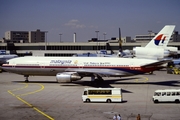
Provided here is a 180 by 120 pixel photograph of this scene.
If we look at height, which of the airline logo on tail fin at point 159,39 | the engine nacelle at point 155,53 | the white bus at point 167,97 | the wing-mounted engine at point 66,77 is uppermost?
the airline logo on tail fin at point 159,39

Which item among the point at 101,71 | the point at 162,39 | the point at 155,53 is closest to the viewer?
the point at 101,71

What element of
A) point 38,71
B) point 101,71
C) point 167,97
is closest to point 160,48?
point 101,71

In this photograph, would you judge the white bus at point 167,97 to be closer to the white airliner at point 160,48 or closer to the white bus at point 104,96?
the white bus at point 104,96

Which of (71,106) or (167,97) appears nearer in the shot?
(71,106)

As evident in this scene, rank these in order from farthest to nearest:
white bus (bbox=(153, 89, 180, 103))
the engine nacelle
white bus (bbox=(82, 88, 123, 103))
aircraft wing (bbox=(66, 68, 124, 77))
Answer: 1. the engine nacelle
2. aircraft wing (bbox=(66, 68, 124, 77))
3. white bus (bbox=(82, 88, 123, 103))
4. white bus (bbox=(153, 89, 180, 103))

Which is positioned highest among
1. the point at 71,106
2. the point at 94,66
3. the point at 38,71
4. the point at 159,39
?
the point at 159,39

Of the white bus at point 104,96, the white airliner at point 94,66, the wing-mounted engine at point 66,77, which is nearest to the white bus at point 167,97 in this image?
the white bus at point 104,96

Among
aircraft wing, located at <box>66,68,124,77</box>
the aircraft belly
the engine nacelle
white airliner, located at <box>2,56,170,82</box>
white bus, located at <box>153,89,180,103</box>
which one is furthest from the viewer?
the engine nacelle

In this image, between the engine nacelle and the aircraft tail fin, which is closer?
the engine nacelle

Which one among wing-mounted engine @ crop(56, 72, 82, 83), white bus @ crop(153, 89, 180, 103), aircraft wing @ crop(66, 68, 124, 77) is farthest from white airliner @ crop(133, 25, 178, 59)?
white bus @ crop(153, 89, 180, 103)

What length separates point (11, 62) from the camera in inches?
2680

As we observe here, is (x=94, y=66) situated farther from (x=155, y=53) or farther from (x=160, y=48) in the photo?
(x=160, y=48)

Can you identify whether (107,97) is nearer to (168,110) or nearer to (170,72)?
(168,110)

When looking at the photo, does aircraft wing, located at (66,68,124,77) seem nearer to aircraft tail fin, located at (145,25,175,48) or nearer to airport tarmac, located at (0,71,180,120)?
airport tarmac, located at (0,71,180,120)
